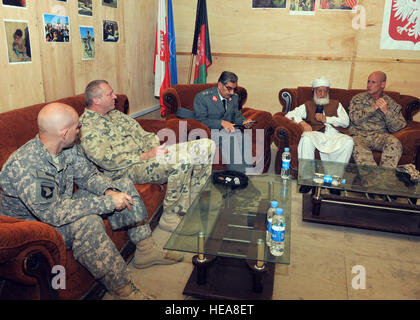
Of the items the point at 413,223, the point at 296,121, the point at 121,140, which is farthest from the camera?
the point at 296,121

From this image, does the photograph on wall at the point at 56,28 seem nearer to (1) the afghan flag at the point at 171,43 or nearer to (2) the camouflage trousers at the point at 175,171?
(2) the camouflage trousers at the point at 175,171

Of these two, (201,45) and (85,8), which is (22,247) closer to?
(85,8)

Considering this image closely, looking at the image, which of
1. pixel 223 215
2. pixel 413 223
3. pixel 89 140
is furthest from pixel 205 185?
pixel 413 223

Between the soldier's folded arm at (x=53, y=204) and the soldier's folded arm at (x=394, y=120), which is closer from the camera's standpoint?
the soldier's folded arm at (x=53, y=204)

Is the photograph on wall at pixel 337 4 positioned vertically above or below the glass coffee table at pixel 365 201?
above

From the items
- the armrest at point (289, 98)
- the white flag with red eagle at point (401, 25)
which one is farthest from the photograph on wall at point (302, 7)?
the armrest at point (289, 98)

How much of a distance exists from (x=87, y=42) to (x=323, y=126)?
2.60 m

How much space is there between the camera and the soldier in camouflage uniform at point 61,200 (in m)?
1.65

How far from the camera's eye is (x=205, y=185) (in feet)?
8.97

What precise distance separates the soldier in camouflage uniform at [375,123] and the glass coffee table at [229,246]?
1.50 metres

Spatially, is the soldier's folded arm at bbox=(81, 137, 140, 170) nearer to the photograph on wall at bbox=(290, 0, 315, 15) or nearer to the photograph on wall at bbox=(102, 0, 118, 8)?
the photograph on wall at bbox=(102, 0, 118, 8)

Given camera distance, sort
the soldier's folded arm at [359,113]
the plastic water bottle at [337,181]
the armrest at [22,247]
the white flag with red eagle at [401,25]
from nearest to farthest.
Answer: the armrest at [22,247], the plastic water bottle at [337,181], the soldier's folded arm at [359,113], the white flag with red eagle at [401,25]

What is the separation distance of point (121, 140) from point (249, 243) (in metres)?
1.24
